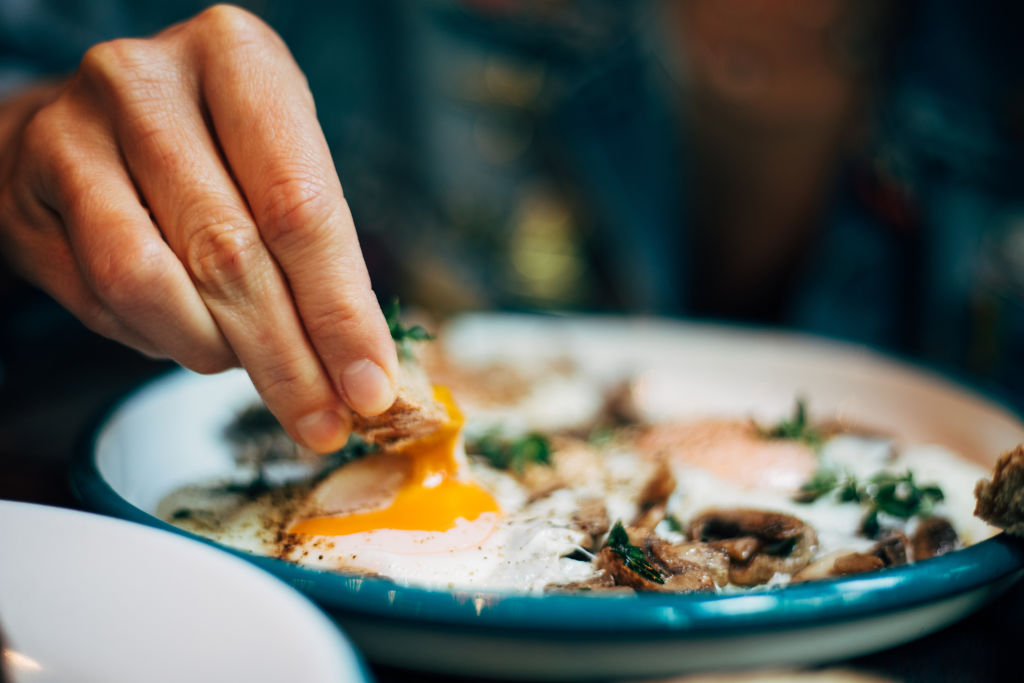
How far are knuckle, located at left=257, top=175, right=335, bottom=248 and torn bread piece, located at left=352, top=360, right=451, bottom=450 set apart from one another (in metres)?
0.20

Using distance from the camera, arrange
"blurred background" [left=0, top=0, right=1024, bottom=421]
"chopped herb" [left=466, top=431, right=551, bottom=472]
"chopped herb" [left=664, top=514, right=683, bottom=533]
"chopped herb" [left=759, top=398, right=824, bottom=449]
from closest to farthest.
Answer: "chopped herb" [left=664, top=514, right=683, bottom=533]
"chopped herb" [left=466, top=431, right=551, bottom=472]
"chopped herb" [left=759, top=398, right=824, bottom=449]
"blurred background" [left=0, top=0, right=1024, bottom=421]

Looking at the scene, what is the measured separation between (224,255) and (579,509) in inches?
20.4

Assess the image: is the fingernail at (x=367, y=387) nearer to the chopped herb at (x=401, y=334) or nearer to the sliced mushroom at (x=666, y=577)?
the chopped herb at (x=401, y=334)

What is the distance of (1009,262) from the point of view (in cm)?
210

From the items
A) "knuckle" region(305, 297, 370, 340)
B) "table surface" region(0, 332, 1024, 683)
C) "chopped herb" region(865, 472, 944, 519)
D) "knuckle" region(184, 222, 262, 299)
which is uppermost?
"knuckle" region(184, 222, 262, 299)

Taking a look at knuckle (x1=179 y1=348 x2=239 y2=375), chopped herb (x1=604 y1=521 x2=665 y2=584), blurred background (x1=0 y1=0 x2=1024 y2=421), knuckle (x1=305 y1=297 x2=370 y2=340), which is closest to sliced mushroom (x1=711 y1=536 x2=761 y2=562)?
chopped herb (x1=604 y1=521 x2=665 y2=584)

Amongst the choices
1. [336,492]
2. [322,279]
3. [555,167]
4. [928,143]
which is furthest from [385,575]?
[555,167]

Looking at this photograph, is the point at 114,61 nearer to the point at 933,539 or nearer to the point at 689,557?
the point at 689,557

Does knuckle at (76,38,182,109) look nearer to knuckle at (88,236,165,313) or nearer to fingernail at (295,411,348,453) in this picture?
knuckle at (88,236,165,313)

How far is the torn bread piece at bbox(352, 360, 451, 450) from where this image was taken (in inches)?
31.5

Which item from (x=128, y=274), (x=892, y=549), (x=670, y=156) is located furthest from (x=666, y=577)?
(x=670, y=156)

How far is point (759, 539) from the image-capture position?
826 millimetres

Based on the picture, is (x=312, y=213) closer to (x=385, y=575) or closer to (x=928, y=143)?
(x=385, y=575)

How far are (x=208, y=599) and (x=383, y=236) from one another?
92.5 inches
